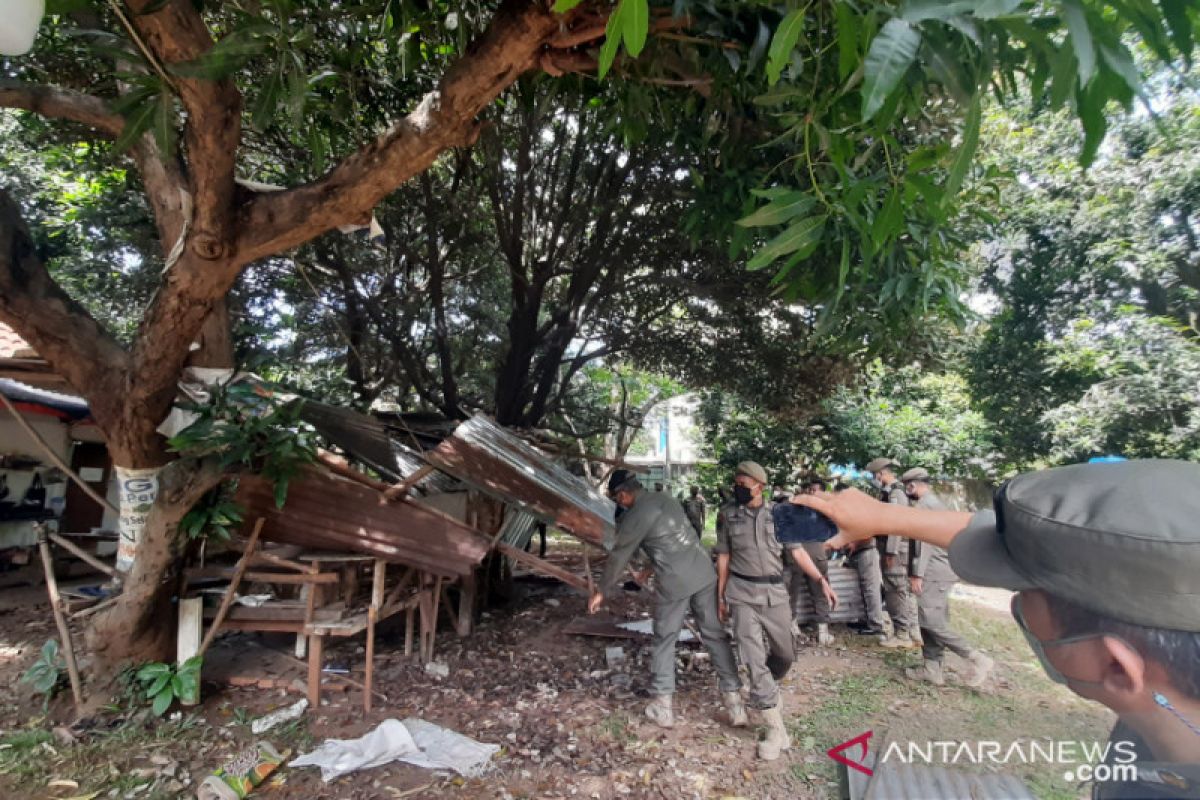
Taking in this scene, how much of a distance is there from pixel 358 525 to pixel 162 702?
1.53m

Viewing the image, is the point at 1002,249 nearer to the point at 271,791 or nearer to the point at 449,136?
the point at 449,136

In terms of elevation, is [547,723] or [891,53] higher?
[891,53]

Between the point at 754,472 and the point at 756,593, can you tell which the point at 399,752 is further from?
the point at 754,472

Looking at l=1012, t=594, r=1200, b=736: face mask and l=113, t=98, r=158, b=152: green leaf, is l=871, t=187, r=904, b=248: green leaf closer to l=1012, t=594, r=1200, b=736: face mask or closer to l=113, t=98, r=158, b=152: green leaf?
l=1012, t=594, r=1200, b=736: face mask

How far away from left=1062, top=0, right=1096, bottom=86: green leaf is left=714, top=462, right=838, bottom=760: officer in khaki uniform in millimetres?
3188

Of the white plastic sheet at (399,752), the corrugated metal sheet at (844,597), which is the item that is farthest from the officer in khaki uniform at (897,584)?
the white plastic sheet at (399,752)

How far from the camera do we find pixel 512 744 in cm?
377

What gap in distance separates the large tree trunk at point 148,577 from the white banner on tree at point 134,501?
7 cm

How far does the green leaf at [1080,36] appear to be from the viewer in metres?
0.95

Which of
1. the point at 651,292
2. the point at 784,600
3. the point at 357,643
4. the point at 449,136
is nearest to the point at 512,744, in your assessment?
A: the point at 784,600

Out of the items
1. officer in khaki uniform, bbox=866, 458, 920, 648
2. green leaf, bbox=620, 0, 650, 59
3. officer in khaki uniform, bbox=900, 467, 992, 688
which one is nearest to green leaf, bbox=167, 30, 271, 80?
green leaf, bbox=620, 0, 650, 59

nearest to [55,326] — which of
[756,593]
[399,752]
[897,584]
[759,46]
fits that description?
[399,752]

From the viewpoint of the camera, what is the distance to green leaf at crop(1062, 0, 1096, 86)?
3.12 feet

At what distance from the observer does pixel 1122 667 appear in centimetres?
79
